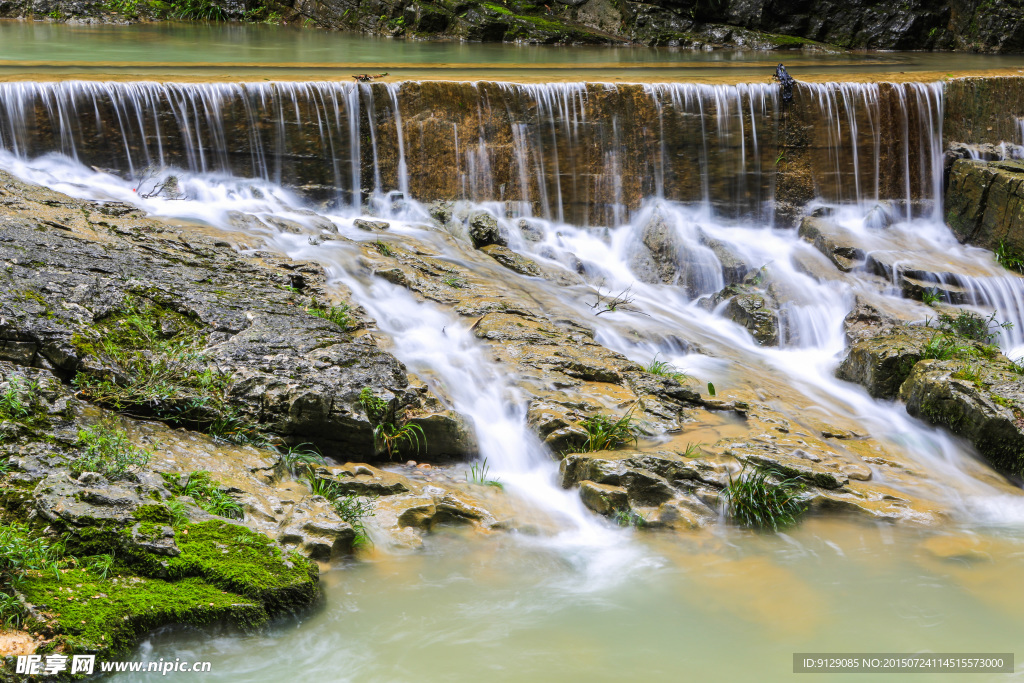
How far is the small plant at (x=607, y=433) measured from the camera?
5.60 metres

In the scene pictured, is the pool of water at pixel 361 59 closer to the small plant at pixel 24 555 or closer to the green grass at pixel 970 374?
the green grass at pixel 970 374

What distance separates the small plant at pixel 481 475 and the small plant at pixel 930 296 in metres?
5.99

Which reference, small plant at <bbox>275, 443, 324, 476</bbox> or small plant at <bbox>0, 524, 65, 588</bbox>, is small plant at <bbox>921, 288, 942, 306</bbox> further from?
small plant at <bbox>0, 524, 65, 588</bbox>

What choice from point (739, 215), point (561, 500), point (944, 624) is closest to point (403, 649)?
point (561, 500)

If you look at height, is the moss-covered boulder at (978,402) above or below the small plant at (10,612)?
below

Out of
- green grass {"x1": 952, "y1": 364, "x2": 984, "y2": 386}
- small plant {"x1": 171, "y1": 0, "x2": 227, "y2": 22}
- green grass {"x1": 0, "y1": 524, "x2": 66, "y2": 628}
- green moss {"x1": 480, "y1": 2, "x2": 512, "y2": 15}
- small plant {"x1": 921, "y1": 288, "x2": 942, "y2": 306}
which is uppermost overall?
small plant {"x1": 171, "y1": 0, "x2": 227, "y2": 22}

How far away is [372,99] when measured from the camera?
396 inches

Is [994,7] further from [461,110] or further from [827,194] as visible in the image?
[461,110]

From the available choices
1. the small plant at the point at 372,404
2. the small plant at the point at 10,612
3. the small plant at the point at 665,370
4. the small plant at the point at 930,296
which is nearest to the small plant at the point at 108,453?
the small plant at the point at 10,612

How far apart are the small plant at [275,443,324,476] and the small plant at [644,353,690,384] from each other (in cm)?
286

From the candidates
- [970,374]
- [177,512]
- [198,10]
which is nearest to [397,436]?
[177,512]

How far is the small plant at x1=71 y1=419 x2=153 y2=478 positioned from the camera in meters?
4.12

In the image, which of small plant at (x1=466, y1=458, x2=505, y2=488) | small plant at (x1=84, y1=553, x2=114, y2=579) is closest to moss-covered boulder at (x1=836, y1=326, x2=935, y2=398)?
small plant at (x1=466, y1=458, x2=505, y2=488)

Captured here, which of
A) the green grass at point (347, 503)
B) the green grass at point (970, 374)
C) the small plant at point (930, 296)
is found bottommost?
the small plant at point (930, 296)
